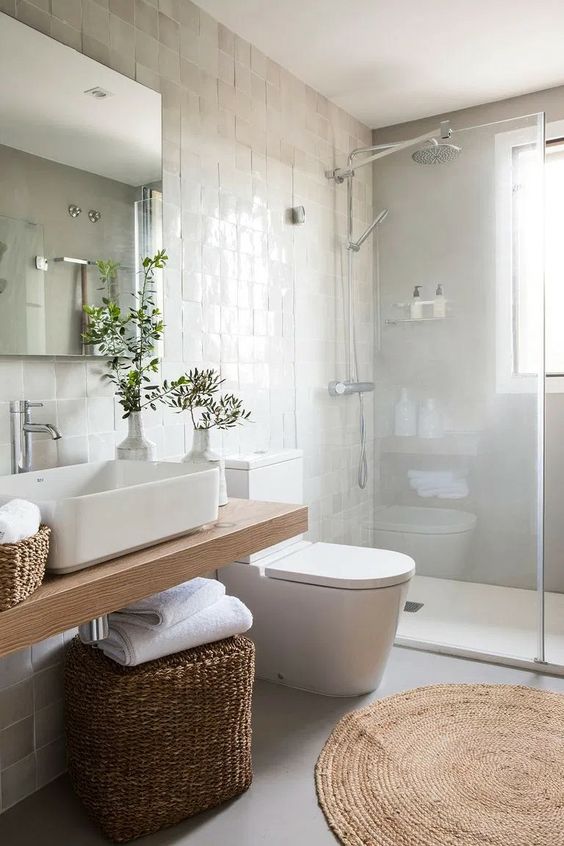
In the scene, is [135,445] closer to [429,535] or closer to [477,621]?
[429,535]

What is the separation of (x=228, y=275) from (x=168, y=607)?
4.59 ft

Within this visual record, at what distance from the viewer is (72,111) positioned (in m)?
2.05

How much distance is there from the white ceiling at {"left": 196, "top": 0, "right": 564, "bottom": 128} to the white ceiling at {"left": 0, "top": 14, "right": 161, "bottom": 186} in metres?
0.63

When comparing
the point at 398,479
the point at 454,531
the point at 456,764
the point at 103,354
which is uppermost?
the point at 103,354

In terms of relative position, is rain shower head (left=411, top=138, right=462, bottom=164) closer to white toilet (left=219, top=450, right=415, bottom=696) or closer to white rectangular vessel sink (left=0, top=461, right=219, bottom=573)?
white toilet (left=219, top=450, right=415, bottom=696)

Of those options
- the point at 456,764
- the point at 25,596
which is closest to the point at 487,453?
the point at 456,764

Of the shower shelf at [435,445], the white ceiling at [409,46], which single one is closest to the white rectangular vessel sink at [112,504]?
the shower shelf at [435,445]

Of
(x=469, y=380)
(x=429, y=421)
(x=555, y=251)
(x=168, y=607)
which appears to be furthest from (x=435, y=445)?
(x=168, y=607)

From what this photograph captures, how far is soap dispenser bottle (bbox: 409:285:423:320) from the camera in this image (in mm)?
2918

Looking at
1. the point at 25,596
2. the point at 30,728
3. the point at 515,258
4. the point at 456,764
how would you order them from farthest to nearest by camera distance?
1. the point at 515,258
2. the point at 456,764
3. the point at 30,728
4. the point at 25,596

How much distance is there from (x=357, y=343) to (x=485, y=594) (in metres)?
1.18

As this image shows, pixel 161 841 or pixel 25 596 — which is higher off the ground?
pixel 25 596

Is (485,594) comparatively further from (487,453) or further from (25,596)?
(25,596)

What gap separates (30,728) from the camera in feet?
6.35
